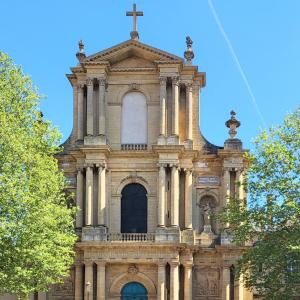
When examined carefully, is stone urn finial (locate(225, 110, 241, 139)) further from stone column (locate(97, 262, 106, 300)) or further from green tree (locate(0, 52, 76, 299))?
green tree (locate(0, 52, 76, 299))

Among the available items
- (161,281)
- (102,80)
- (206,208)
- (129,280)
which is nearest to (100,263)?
(129,280)

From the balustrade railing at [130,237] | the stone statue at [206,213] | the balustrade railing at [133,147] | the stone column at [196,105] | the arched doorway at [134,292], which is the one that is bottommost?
the arched doorway at [134,292]

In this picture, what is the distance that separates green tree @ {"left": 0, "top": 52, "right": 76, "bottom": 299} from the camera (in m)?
34.1

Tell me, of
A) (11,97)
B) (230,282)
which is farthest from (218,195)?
(11,97)

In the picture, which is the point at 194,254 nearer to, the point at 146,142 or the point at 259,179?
the point at 146,142

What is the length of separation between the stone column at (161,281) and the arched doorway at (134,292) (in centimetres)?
149

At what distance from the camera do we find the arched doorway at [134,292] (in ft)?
150

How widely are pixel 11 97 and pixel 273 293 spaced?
14.2m

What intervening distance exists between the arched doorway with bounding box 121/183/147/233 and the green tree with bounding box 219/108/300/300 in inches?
390

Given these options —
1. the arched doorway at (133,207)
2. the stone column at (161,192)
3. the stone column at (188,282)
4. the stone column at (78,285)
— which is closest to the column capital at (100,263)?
the stone column at (78,285)

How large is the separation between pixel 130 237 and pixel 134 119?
270 inches

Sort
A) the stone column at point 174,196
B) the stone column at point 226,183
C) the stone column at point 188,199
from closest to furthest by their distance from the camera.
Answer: the stone column at point 174,196, the stone column at point 188,199, the stone column at point 226,183

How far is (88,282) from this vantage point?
44.7 metres

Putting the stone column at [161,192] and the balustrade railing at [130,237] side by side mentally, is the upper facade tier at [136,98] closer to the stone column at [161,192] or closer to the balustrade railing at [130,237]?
the stone column at [161,192]
